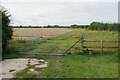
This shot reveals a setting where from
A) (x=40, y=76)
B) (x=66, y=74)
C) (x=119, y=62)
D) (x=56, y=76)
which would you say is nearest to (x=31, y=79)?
(x=40, y=76)

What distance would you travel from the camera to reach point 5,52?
862cm

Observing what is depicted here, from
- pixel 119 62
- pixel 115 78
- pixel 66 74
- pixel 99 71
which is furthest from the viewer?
pixel 119 62

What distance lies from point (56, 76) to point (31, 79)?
1.02 metres

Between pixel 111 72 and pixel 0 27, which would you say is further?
pixel 0 27

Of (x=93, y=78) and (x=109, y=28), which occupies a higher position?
(x=109, y=28)

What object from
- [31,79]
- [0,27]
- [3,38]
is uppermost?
[0,27]

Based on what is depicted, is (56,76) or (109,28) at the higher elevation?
(109,28)

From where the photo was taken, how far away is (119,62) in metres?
6.49

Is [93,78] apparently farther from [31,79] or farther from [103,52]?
[103,52]

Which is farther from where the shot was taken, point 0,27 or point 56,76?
point 0,27

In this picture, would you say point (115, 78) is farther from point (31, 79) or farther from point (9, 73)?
point (9, 73)

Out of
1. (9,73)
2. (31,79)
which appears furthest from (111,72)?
(9,73)

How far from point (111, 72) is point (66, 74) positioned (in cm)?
209

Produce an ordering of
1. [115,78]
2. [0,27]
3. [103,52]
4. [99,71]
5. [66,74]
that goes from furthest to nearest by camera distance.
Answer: [103,52], [0,27], [99,71], [66,74], [115,78]
